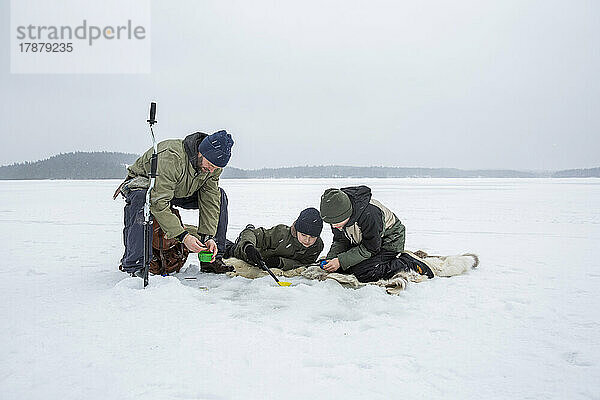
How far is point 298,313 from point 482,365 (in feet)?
4.06

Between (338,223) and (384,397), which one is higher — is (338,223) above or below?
above

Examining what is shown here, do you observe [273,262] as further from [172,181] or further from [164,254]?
[172,181]

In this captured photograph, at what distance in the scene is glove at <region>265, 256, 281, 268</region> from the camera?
4665mm

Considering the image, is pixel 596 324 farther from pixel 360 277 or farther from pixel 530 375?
pixel 360 277

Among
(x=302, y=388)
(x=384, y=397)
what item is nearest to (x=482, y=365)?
(x=384, y=397)

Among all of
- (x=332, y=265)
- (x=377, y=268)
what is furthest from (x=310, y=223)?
(x=377, y=268)

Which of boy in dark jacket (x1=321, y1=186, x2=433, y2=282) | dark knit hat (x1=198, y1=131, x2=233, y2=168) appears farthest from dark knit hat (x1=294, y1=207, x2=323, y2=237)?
dark knit hat (x1=198, y1=131, x2=233, y2=168)

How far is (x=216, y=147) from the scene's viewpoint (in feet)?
12.1

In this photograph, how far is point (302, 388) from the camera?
2.01m

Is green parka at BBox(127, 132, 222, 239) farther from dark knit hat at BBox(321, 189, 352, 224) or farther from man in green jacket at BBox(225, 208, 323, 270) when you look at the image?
dark knit hat at BBox(321, 189, 352, 224)

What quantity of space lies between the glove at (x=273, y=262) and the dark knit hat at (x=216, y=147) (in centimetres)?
142

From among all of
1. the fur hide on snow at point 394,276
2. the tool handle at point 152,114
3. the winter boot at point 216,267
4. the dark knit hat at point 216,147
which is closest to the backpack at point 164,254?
the winter boot at point 216,267

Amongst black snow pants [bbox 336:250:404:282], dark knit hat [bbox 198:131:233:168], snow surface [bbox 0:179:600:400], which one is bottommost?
snow surface [bbox 0:179:600:400]

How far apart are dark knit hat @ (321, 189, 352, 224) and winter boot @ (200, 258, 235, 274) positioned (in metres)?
1.28
